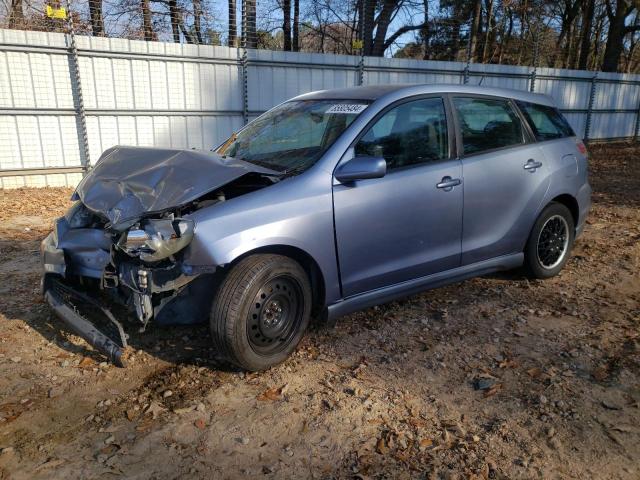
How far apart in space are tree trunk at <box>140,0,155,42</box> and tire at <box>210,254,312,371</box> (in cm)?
1272

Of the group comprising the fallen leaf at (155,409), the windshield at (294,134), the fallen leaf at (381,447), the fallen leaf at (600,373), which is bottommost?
the fallen leaf at (155,409)

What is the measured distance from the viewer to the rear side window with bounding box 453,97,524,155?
13.7 ft

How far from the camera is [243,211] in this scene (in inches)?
122

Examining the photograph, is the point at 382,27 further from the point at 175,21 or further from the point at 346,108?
the point at 346,108

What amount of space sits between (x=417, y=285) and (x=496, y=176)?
1140 mm

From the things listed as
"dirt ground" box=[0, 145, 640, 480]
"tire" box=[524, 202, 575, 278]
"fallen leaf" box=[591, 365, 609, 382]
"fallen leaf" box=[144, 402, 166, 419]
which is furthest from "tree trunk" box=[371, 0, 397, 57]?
"fallen leaf" box=[144, 402, 166, 419]

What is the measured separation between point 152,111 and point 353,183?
7.57 metres

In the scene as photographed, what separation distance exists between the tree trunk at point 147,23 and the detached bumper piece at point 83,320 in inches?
476

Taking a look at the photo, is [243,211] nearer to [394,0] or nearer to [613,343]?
[613,343]

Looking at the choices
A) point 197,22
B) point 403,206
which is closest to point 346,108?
point 403,206

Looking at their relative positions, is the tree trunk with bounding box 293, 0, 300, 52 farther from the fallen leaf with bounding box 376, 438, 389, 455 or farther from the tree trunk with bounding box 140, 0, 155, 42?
the fallen leaf with bounding box 376, 438, 389, 455

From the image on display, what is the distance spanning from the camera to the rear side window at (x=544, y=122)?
15.5 feet

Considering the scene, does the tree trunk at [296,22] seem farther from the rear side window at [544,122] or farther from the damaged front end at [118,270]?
the damaged front end at [118,270]

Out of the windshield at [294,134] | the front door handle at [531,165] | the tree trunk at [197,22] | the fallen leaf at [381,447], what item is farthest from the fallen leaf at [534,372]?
the tree trunk at [197,22]
